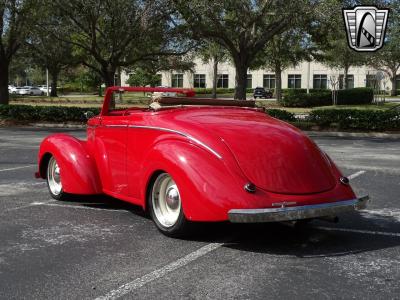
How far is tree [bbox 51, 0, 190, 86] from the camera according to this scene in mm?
21828

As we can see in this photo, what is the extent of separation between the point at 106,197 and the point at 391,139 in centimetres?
1395

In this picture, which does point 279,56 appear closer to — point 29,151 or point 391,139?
point 391,139

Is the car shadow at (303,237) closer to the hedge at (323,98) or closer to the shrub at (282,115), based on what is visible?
the shrub at (282,115)

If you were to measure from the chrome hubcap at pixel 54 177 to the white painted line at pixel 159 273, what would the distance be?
297 cm

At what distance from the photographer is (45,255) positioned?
5090 mm

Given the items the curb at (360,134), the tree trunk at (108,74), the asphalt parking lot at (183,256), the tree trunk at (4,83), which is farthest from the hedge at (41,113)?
the asphalt parking lot at (183,256)

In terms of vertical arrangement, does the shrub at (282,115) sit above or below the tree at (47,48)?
below

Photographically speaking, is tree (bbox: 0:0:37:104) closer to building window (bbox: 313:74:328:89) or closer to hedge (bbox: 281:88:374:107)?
hedge (bbox: 281:88:374:107)

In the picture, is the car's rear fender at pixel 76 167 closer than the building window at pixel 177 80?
Yes

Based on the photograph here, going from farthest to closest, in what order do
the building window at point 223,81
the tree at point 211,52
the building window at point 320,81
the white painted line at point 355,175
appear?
the building window at point 223,81
the building window at point 320,81
the tree at point 211,52
the white painted line at point 355,175

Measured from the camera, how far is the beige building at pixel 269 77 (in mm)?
81438

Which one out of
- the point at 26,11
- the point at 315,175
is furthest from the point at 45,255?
the point at 26,11

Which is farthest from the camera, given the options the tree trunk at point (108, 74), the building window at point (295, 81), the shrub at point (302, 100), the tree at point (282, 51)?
the building window at point (295, 81)

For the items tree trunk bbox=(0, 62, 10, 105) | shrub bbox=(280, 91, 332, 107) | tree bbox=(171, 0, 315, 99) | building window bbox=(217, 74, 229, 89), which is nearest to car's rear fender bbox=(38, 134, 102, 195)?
tree bbox=(171, 0, 315, 99)
